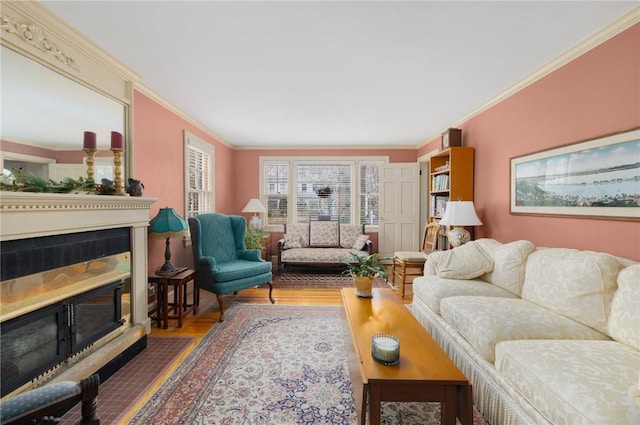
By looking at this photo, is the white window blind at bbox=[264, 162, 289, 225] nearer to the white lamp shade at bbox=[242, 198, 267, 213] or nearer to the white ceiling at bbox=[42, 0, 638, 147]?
the white lamp shade at bbox=[242, 198, 267, 213]

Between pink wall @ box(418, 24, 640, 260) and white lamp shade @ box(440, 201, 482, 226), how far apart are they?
25cm

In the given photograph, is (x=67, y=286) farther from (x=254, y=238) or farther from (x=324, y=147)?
(x=324, y=147)

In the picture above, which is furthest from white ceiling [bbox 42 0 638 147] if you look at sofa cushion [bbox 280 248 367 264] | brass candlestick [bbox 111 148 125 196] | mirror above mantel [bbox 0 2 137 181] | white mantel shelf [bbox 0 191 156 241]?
sofa cushion [bbox 280 248 367 264]

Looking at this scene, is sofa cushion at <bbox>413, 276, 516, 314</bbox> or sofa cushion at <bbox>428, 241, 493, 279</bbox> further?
sofa cushion at <bbox>428, 241, 493, 279</bbox>

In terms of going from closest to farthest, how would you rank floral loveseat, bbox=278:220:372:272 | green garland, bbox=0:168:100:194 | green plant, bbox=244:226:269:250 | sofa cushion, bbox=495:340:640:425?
sofa cushion, bbox=495:340:640:425 < green garland, bbox=0:168:100:194 < green plant, bbox=244:226:269:250 < floral loveseat, bbox=278:220:372:272

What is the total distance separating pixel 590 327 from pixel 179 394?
8.70ft

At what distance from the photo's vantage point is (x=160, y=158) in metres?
3.37

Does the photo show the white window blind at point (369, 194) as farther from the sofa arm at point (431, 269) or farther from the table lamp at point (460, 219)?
the sofa arm at point (431, 269)

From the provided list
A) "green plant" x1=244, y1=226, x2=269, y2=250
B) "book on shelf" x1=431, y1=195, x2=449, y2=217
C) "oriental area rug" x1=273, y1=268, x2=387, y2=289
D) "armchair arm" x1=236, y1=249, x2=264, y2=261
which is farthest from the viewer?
"green plant" x1=244, y1=226, x2=269, y2=250

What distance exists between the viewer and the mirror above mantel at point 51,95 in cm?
168

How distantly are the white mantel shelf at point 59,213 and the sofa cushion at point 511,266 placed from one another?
330 centimetres

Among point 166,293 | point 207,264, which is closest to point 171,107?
point 207,264

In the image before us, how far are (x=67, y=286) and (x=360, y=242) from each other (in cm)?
418

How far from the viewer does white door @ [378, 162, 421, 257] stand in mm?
5500
